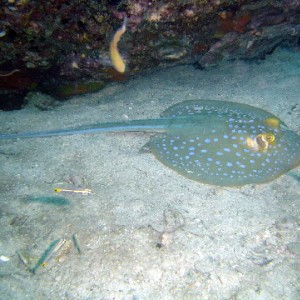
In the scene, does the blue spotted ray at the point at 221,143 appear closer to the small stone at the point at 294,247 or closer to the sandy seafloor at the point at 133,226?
the sandy seafloor at the point at 133,226

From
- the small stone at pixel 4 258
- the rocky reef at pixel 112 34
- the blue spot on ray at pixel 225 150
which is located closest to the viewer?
the small stone at pixel 4 258

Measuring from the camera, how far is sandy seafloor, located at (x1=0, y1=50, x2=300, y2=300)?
8.65 ft

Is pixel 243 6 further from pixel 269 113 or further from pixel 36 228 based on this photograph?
pixel 36 228

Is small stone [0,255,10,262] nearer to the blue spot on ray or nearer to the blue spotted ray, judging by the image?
the blue spotted ray

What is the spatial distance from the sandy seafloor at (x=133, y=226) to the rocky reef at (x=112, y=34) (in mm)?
1186

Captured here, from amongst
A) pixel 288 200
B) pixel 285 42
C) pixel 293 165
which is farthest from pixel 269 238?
pixel 285 42

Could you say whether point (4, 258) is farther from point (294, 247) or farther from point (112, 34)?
point (112, 34)

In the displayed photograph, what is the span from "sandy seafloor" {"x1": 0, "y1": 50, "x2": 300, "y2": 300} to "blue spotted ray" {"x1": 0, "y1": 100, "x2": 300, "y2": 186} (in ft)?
0.57

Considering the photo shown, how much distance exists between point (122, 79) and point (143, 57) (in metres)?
0.76

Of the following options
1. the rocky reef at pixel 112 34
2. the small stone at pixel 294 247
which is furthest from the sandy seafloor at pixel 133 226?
the rocky reef at pixel 112 34

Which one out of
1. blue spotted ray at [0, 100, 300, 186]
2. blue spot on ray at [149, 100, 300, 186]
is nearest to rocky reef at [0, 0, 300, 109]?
blue spotted ray at [0, 100, 300, 186]

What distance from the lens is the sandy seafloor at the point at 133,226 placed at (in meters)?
2.64

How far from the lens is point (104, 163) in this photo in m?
4.10

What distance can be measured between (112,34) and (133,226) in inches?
132
